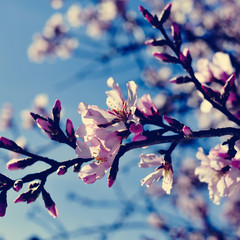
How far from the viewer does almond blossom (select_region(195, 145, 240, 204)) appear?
131 centimetres

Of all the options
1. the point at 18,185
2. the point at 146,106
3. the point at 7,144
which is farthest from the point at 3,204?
the point at 146,106

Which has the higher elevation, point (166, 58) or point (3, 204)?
point (166, 58)

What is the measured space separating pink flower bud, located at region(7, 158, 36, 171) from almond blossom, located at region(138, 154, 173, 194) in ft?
1.75

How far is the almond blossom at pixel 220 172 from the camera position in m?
1.31

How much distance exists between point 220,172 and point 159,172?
33 centimetres

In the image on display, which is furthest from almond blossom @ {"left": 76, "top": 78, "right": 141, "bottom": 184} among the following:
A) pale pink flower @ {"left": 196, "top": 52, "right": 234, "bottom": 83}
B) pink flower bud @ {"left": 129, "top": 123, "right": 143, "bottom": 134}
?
pale pink flower @ {"left": 196, "top": 52, "right": 234, "bottom": 83}

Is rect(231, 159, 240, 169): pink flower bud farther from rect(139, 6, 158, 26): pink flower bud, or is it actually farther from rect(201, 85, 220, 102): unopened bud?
rect(139, 6, 158, 26): pink flower bud

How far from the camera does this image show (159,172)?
4.56 feet

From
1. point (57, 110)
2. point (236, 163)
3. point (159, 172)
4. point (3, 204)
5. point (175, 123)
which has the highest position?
point (57, 110)

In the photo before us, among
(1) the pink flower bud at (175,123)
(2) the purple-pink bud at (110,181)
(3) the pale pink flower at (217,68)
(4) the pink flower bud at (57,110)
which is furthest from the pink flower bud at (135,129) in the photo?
(3) the pale pink flower at (217,68)

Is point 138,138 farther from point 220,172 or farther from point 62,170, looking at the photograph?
point 220,172

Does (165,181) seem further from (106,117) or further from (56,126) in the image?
(56,126)

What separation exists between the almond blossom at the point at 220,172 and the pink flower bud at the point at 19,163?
840 millimetres

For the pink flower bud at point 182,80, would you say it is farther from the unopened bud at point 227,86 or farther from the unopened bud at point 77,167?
the unopened bud at point 77,167
